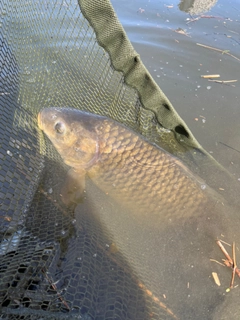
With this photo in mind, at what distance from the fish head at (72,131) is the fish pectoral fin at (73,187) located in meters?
0.13

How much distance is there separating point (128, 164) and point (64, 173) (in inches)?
24.8

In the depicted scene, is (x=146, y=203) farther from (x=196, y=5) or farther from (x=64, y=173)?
(x=196, y=5)

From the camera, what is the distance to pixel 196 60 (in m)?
4.68

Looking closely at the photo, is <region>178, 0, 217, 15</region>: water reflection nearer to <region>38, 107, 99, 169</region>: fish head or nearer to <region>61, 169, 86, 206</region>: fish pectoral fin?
<region>38, 107, 99, 169</region>: fish head

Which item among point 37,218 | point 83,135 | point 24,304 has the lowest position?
point 37,218

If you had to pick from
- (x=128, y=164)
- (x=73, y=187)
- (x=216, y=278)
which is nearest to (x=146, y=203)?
(x=128, y=164)

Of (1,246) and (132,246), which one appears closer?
(1,246)

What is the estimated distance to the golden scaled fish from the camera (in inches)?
104

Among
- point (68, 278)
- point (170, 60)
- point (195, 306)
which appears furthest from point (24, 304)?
point (170, 60)

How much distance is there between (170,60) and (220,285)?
332 centimetres

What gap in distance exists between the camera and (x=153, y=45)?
4.95 meters

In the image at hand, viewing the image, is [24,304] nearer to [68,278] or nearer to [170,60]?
[68,278]

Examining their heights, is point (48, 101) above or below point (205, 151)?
below

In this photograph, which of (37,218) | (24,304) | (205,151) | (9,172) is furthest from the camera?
(205,151)
